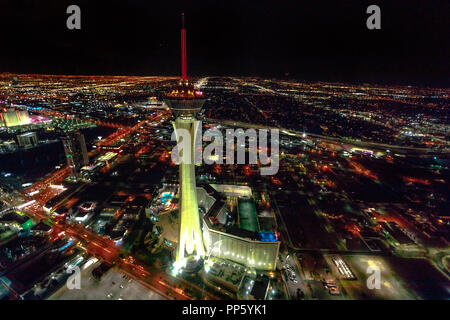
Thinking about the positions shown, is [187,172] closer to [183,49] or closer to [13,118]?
[183,49]

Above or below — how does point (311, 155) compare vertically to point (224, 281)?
above

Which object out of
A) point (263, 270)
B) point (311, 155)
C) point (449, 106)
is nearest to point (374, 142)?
point (311, 155)

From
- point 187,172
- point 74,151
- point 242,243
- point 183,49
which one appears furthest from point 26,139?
point 242,243

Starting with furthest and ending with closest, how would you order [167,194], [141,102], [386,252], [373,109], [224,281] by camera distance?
1. [141,102]
2. [373,109]
3. [167,194]
4. [386,252]
5. [224,281]

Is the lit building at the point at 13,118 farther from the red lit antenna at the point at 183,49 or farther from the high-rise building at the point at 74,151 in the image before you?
the red lit antenna at the point at 183,49

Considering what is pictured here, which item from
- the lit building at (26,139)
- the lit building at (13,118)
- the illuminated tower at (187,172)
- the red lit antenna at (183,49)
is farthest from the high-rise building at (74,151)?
the lit building at (13,118)
